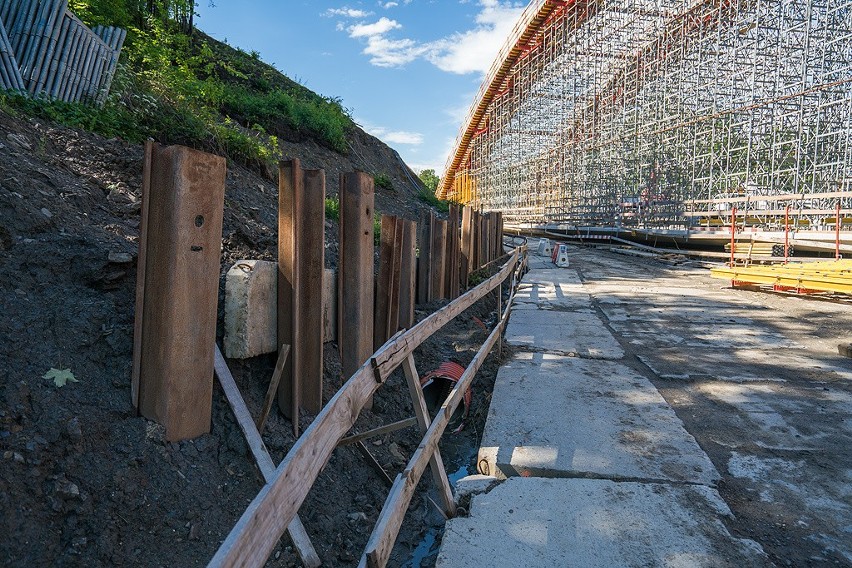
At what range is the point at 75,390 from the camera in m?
2.33

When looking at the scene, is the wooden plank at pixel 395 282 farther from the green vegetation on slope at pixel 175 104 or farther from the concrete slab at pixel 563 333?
the green vegetation on slope at pixel 175 104

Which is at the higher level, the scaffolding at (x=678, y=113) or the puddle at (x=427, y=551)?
the scaffolding at (x=678, y=113)

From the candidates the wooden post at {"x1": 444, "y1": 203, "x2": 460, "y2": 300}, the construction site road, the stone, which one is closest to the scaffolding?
the construction site road

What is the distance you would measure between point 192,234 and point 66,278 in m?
0.88

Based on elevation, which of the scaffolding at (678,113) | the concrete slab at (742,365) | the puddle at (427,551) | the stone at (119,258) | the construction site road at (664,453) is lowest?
the puddle at (427,551)

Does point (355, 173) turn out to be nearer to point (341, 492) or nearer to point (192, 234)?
point (192, 234)

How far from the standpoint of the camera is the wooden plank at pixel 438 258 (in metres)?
6.72

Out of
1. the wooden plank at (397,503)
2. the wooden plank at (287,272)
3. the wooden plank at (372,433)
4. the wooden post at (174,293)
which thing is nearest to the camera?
the wooden plank at (397,503)

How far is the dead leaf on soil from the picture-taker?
2.29m

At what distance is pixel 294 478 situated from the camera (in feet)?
4.59

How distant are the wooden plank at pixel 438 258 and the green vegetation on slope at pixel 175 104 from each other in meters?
2.85

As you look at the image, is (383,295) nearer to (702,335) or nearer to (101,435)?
(101,435)

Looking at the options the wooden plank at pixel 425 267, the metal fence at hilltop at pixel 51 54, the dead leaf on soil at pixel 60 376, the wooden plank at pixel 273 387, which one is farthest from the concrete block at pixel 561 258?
the dead leaf on soil at pixel 60 376

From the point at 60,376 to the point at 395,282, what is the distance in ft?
9.01
